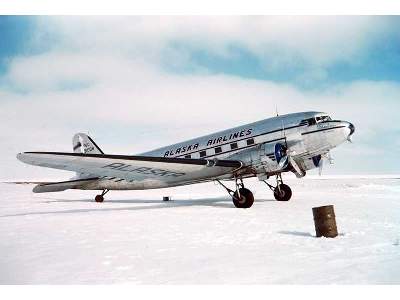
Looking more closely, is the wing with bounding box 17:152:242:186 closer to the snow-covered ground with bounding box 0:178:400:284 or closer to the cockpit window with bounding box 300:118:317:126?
the snow-covered ground with bounding box 0:178:400:284

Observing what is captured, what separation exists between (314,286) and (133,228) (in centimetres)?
553

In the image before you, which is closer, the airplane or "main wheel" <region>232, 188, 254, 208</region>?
the airplane

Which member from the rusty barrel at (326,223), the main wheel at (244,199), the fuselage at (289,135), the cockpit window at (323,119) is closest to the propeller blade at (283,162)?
the fuselage at (289,135)

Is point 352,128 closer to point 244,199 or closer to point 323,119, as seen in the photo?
point 323,119

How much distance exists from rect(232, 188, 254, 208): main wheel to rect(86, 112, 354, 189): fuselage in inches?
38.2

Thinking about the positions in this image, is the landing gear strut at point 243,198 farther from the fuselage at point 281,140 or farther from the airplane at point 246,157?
the fuselage at point 281,140

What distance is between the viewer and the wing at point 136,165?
1086cm

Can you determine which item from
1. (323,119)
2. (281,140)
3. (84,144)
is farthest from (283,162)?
(84,144)

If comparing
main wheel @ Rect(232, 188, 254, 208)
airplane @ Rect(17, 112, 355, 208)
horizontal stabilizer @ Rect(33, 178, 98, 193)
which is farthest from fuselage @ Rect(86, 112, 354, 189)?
horizontal stabilizer @ Rect(33, 178, 98, 193)

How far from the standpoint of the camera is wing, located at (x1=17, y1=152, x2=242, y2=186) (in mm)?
10859

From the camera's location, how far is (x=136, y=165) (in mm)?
12266

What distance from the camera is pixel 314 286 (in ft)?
13.1

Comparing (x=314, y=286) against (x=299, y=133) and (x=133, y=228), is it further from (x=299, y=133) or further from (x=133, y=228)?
(x=299, y=133)

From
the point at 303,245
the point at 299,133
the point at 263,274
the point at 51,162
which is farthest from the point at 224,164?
the point at 263,274
